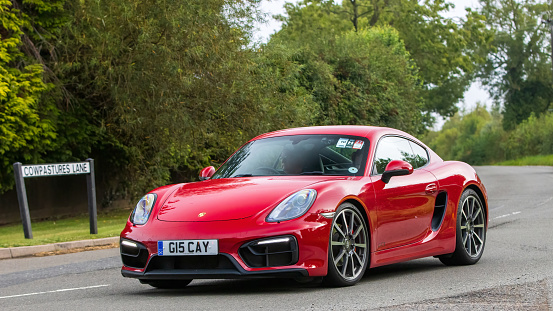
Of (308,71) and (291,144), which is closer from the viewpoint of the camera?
(291,144)

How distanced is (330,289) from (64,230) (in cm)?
1306

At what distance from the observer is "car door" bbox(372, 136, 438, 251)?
7.29 metres

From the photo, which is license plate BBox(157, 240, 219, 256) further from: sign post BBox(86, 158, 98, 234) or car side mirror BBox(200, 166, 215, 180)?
sign post BBox(86, 158, 98, 234)

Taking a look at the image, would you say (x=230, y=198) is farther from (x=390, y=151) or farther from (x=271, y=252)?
(x=390, y=151)

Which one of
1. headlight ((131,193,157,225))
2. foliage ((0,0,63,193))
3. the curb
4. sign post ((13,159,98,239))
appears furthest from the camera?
foliage ((0,0,63,193))

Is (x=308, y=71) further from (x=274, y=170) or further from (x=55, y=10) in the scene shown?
(x=274, y=170)

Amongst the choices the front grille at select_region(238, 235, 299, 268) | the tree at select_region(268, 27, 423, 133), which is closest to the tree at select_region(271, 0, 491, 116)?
the tree at select_region(268, 27, 423, 133)

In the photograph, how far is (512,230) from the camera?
12836mm

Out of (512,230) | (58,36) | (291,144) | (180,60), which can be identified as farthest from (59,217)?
(291,144)

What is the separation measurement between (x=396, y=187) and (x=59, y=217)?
18.6 m

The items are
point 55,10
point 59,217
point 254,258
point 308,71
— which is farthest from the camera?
point 308,71

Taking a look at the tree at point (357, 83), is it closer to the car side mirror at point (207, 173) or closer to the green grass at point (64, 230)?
the green grass at point (64, 230)

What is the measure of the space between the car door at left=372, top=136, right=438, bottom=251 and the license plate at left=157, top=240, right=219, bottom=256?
5.24 feet

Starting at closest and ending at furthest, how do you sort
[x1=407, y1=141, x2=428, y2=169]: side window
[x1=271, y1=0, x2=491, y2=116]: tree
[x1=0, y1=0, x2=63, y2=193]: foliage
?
[x1=407, y1=141, x2=428, y2=169]: side window
[x1=0, y1=0, x2=63, y2=193]: foliage
[x1=271, y1=0, x2=491, y2=116]: tree
